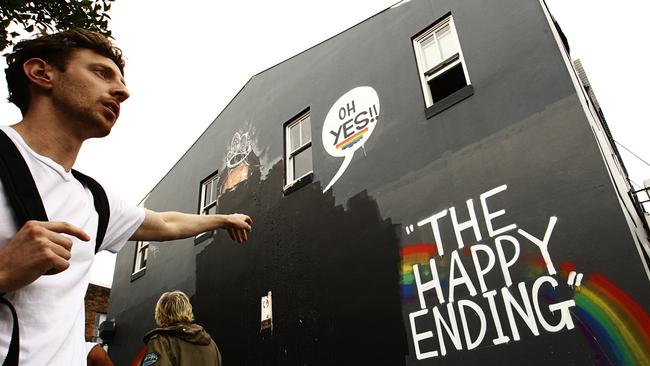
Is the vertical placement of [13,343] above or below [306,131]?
below

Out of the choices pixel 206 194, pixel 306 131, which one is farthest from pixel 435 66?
pixel 206 194

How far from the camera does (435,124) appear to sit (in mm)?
6156

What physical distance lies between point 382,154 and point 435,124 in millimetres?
1019

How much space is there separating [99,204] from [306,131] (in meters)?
7.34

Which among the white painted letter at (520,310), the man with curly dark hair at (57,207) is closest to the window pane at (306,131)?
the white painted letter at (520,310)

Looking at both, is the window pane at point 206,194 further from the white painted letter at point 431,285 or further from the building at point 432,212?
the white painted letter at point 431,285

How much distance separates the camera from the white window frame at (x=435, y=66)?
6.47 m

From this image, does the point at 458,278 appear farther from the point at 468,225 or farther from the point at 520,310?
the point at 520,310

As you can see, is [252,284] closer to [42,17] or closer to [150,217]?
[42,17]

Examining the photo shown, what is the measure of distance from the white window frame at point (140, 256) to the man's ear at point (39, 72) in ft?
40.4

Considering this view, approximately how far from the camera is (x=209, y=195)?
11.3 meters

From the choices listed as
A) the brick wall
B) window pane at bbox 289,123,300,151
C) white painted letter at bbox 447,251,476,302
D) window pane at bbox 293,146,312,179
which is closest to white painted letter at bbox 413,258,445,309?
white painted letter at bbox 447,251,476,302

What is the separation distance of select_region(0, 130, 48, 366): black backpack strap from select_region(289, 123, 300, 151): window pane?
7695 millimetres

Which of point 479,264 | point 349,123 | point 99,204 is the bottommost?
point 99,204
